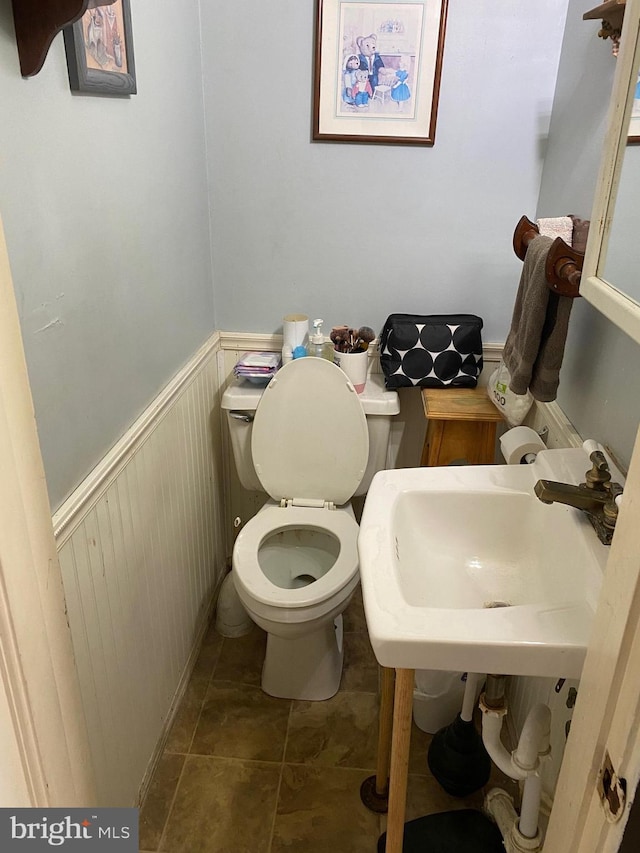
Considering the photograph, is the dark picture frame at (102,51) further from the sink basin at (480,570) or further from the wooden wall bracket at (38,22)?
the sink basin at (480,570)

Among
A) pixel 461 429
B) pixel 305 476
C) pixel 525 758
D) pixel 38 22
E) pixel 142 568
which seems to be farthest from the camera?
pixel 305 476

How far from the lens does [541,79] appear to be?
5.71 feet

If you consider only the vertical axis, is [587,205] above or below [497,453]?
above

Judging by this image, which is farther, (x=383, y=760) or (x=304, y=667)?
(x=304, y=667)

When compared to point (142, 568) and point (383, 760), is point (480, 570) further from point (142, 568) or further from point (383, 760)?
point (142, 568)

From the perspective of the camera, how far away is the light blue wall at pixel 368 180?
1.75 metres

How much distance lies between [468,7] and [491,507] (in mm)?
1323

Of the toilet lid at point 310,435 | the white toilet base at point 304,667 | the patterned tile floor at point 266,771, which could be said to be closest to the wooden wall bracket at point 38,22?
the toilet lid at point 310,435

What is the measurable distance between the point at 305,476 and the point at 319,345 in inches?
15.9

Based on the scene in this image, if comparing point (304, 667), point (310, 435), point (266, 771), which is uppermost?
point (310, 435)

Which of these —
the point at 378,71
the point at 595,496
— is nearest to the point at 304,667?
the point at 595,496

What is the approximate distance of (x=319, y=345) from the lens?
1992 mm

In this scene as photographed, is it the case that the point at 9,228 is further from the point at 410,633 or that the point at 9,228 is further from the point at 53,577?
the point at 410,633

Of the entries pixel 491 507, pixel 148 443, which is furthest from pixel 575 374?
pixel 148 443
